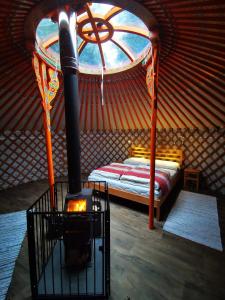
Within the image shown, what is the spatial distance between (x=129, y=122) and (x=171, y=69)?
8.07 ft

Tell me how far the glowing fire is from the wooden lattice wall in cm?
341

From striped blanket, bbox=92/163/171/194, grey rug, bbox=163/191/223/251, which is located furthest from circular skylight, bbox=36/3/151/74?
grey rug, bbox=163/191/223/251

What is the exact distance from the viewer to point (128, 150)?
5867mm

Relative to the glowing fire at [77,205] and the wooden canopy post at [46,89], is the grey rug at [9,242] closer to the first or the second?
the wooden canopy post at [46,89]

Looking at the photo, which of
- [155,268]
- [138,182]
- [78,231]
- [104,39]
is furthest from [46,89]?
[155,268]

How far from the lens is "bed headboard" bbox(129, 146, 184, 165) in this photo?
483 centimetres

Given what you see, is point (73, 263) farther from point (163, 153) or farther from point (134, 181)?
point (163, 153)

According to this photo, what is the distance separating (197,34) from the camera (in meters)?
2.05

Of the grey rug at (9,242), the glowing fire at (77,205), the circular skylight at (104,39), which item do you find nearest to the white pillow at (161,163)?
the circular skylight at (104,39)

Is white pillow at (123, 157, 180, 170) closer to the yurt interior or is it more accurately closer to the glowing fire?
the yurt interior

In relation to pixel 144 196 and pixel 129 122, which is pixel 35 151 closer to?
pixel 129 122

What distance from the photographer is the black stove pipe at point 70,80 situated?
6.05 ft

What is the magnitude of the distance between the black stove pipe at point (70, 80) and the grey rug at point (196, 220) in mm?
1949

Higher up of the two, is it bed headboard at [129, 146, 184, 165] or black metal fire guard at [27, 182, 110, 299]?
bed headboard at [129, 146, 184, 165]
